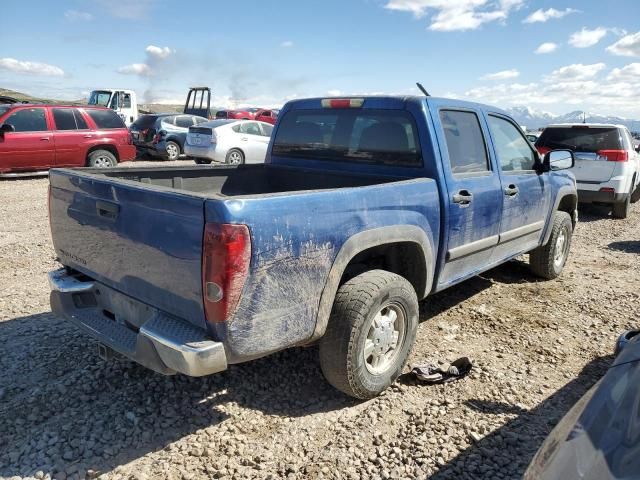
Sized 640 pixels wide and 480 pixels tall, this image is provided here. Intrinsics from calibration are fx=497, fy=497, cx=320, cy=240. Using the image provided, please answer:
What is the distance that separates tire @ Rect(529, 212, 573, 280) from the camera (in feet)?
17.8

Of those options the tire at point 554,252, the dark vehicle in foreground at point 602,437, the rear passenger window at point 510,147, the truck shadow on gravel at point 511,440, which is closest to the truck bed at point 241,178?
the rear passenger window at point 510,147

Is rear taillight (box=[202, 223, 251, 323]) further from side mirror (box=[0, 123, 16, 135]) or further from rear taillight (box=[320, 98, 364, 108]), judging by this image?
side mirror (box=[0, 123, 16, 135])

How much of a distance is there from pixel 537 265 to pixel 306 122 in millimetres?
3107

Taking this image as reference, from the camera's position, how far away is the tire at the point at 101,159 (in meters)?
12.1

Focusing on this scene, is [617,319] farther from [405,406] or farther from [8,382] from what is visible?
[8,382]

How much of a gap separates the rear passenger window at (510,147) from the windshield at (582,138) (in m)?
5.06

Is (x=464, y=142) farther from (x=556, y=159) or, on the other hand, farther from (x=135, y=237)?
(x=135, y=237)

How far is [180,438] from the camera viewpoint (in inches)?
110

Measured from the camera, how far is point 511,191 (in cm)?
428

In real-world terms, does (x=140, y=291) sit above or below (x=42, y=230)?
above

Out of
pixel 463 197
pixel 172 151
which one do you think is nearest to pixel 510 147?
pixel 463 197

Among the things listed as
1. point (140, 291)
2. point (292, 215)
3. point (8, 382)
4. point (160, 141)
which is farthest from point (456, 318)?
point (160, 141)

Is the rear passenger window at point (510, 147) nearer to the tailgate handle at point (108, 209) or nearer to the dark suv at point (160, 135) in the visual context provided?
the tailgate handle at point (108, 209)

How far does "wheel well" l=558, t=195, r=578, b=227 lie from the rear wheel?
42.9 feet
